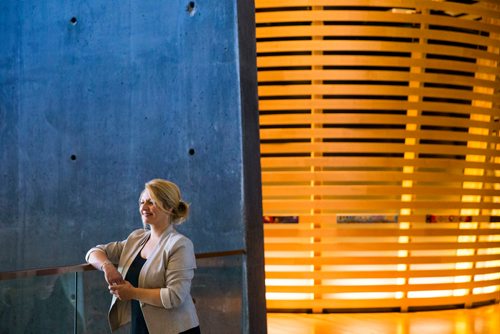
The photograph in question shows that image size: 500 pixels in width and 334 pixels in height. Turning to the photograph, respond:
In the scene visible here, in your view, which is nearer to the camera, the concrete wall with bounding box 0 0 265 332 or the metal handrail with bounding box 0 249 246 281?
the metal handrail with bounding box 0 249 246 281

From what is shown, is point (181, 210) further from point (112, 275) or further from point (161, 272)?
point (112, 275)

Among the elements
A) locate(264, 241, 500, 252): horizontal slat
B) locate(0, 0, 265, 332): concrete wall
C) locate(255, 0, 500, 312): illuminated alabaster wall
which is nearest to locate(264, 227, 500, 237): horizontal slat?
locate(255, 0, 500, 312): illuminated alabaster wall

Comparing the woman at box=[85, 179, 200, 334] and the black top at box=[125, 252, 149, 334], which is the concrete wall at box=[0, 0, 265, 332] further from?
the woman at box=[85, 179, 200, 334]

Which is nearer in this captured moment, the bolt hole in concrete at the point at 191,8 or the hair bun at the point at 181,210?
the hair bun at the point at 181,210

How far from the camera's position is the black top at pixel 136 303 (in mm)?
3213

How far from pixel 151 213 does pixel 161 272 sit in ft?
0.84

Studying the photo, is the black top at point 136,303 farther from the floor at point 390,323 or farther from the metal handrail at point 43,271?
the floor at point 390,323

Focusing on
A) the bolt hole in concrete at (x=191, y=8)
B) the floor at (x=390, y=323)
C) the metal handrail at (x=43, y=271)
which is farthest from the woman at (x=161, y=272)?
the floor at (x=390, y=323)

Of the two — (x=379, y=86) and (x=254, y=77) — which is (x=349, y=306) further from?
(x=254, y=77)

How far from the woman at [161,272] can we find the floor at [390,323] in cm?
502

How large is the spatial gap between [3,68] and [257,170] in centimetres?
255

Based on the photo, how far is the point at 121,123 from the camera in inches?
235

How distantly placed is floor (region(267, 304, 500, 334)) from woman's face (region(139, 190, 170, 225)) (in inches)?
202

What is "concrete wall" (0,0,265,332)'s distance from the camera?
5602 mm
